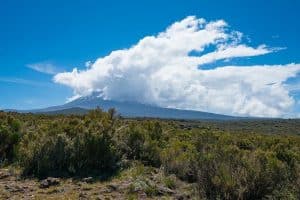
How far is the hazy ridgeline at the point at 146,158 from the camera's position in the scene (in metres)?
10.6

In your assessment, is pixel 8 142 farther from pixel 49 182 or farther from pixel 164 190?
pixel 164 190

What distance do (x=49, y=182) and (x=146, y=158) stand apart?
13.9ft

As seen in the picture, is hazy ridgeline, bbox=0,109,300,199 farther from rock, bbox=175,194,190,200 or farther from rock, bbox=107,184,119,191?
rock, bbox=107,184,119,191

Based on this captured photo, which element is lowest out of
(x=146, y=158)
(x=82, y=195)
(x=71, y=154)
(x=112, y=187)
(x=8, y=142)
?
(x=82, y=195)

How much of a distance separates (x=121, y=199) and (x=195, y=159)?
9.39ft

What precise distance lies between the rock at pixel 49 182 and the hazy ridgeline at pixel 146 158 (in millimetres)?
910

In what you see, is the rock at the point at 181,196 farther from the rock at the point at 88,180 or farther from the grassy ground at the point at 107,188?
the rock at the point at 88,180

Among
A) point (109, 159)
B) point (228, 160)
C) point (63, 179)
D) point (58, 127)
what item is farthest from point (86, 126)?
point (228, 160)

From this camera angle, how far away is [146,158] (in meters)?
15.1

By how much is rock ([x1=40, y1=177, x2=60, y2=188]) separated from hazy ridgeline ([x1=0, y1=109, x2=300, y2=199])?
91 cm

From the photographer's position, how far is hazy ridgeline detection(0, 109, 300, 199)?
10609 mm

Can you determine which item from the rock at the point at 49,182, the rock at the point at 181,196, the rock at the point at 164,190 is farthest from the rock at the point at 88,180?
the rock at the point at 181,196

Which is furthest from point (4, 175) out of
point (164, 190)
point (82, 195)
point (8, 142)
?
point (164, 190)

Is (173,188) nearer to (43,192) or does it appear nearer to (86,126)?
(43,192)
